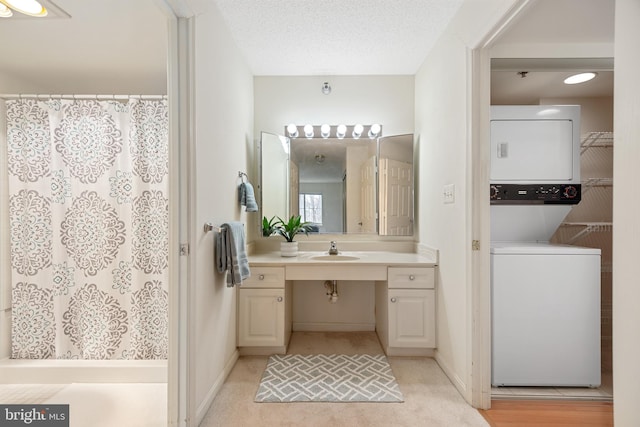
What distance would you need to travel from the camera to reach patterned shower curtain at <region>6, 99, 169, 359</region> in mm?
2111

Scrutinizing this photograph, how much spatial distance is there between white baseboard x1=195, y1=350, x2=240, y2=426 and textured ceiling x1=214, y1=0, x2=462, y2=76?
2387 mm

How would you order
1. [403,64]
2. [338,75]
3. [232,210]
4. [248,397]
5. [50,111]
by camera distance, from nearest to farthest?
[248,397], [50,111], [232,210], [403,64], [338,75]

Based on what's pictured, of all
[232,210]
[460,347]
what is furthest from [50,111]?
[460,347]

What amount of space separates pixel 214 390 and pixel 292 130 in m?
2.24

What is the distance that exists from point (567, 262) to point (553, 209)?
474mm

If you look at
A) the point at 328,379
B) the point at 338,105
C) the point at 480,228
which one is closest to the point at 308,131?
the point at 338,105

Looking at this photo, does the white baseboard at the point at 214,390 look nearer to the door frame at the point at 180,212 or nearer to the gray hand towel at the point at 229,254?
the door frame at the point at 180,212

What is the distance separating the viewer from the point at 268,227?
291cm

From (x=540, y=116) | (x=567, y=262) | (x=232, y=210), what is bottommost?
(x=567, y=262)

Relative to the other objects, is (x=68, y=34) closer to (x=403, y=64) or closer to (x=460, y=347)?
(x=403, y=64)

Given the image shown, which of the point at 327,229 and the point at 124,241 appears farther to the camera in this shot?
the point at 327,229

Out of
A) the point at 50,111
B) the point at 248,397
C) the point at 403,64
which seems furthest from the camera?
the point at 403,64

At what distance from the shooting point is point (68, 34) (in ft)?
6.45

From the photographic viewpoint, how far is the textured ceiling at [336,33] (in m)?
1.95
